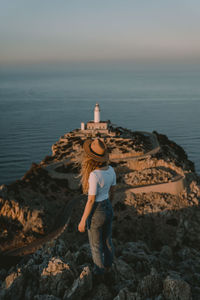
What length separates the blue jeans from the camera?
9.51m

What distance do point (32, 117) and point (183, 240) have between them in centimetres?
14105

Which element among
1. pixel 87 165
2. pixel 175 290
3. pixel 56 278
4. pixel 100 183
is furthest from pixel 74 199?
pixel 100 183

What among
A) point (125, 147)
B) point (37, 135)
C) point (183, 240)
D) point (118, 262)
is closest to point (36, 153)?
point (37, 135)

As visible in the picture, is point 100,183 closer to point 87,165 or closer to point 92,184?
point 92,184

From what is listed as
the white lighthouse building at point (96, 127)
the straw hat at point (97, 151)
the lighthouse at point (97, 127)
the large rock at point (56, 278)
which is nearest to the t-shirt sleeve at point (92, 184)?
the straw hat at point (97, 151)

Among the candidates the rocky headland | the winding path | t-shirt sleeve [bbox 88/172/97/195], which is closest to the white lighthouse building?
the rocky headland

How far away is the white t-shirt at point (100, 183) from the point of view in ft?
29.3

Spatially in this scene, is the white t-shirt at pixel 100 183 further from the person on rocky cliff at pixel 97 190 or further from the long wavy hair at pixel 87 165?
Result: the long wavy hair at pixel 87 165

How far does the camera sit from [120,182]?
145 feet

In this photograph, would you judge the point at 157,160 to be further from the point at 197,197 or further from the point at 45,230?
the point at 45,230

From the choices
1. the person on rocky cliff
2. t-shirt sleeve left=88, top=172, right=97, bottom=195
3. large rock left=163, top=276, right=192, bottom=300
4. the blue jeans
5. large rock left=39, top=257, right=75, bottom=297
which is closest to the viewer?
t-shirt sleeve left=88, top=172, right=97, bottom=195

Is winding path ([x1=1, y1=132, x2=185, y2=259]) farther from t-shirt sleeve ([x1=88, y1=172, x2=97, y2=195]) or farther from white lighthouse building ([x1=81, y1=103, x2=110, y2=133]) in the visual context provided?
t-shirt sleeve ([x1=88, y1=172, x2=97, y2=195])

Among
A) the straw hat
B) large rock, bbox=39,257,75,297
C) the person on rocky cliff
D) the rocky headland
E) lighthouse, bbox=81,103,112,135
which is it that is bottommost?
the rocky headland

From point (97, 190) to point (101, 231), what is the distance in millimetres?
1748
